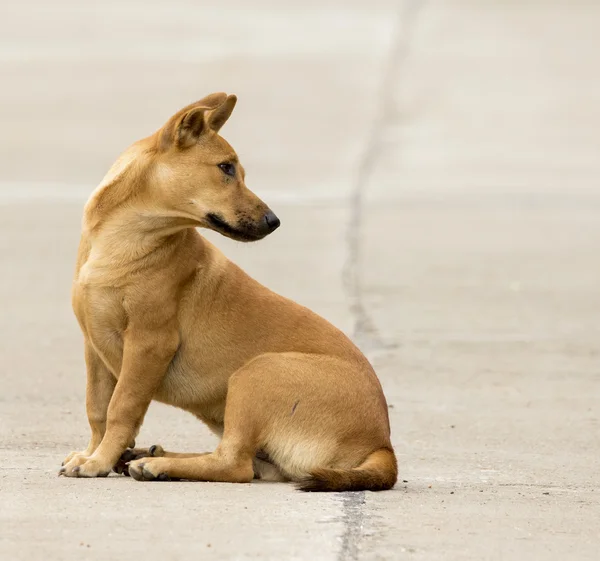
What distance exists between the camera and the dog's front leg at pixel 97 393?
18.2 ft

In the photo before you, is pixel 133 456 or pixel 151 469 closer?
pixel 151 469

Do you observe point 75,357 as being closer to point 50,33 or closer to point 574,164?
point 574,164

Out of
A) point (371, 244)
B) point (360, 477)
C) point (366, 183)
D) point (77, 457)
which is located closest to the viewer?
point (360, 477)

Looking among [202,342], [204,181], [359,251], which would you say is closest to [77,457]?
[202,342]

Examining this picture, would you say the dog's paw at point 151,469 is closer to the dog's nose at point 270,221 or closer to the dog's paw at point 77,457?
the dog's paw at point 77,457

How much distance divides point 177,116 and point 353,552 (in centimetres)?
209

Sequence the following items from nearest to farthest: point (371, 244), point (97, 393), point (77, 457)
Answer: point (77, 457)
point (97, 393)
point (371, 244)

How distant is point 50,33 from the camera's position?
20.4 metres

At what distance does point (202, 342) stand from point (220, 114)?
0.94 metres

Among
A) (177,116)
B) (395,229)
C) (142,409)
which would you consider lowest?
(395,229)

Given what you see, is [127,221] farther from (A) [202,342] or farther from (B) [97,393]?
(B) [97,393]

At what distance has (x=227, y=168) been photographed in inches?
210

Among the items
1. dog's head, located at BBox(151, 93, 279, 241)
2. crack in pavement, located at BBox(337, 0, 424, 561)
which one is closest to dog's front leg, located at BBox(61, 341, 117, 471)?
dog's head, located at BBox(151, 93, 279, 241)

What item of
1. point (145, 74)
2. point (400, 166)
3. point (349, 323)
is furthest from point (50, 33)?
point (349, 323)
